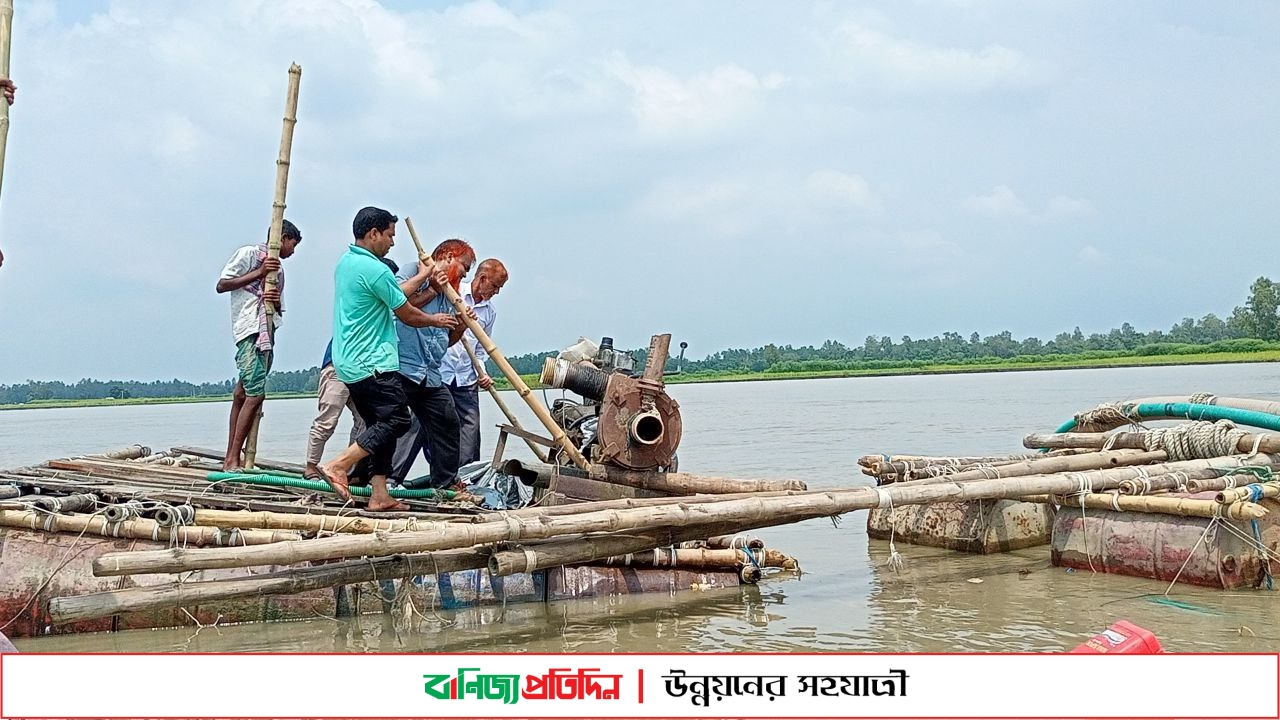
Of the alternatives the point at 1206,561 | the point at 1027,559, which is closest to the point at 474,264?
the point at 1027,559

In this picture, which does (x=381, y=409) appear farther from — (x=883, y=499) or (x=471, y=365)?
(x=883, y=499)

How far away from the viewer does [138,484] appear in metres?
6.77

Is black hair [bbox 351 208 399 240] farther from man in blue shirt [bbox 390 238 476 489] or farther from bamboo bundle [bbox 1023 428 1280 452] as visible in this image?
bamboo bundle [bbox 1023 428 1280 452]

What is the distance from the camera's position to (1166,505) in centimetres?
632

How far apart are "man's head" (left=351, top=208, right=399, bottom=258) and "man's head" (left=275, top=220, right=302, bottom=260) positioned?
165 centimetres

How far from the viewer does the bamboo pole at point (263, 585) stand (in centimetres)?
480

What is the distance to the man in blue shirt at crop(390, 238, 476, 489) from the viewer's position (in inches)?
253

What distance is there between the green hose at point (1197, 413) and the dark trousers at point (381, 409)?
5569 millimetres

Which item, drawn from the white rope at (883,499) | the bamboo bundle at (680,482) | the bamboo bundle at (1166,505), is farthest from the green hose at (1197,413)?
A: the bamboo bundle at (680,482)

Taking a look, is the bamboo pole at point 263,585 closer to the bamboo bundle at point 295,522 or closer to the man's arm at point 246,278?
the bamboo bundle at point 295,522

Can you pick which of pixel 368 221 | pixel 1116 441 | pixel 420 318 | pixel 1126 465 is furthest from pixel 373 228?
pixel 1116 441

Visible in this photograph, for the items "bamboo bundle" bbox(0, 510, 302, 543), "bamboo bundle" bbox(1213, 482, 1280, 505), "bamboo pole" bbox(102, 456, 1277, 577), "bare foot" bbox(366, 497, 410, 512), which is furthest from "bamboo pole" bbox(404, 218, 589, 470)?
"bamboo bundle" bbox(1213, 482, 1280, 505)

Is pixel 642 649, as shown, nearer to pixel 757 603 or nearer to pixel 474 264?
pixel 757 603

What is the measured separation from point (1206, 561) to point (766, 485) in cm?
256
